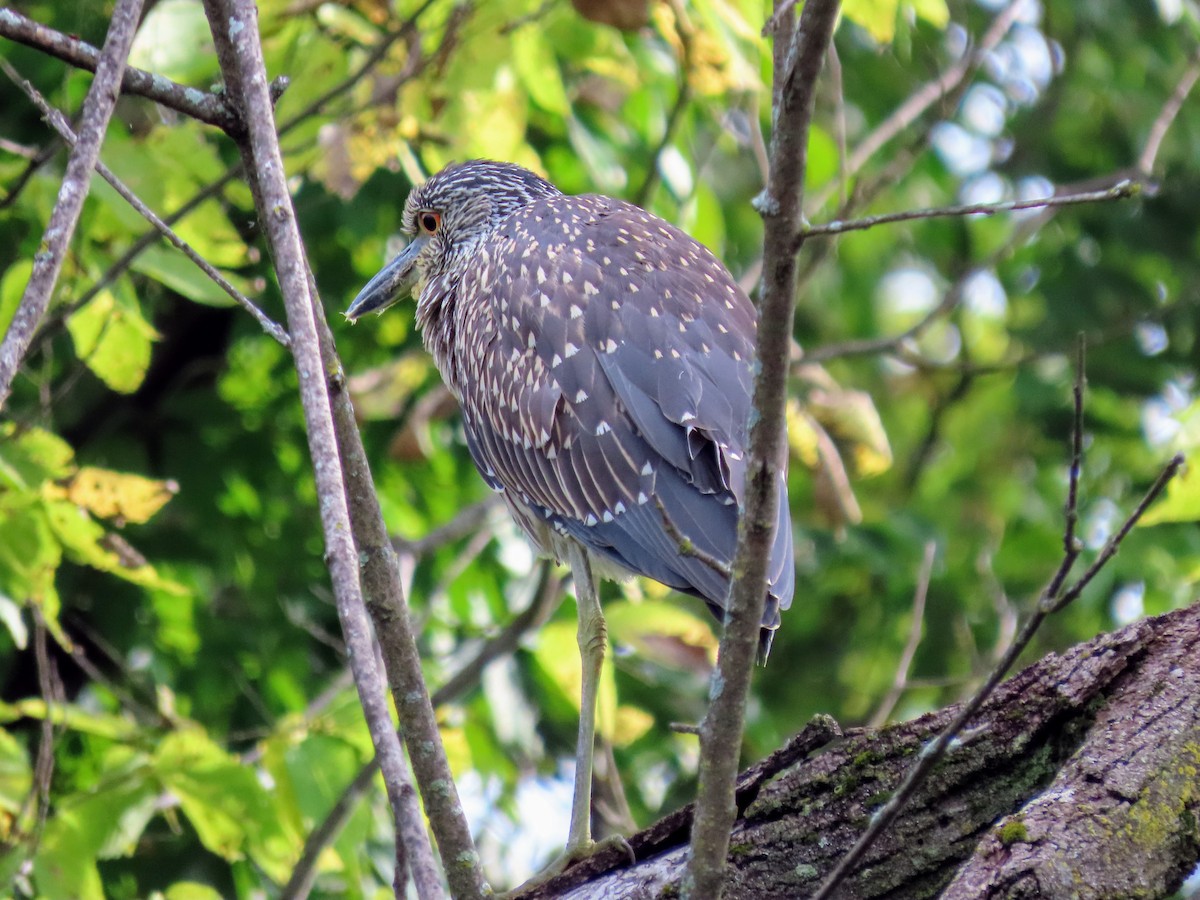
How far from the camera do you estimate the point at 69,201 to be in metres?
2.37

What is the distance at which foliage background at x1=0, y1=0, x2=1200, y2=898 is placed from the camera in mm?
4160

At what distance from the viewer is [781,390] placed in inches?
79.3

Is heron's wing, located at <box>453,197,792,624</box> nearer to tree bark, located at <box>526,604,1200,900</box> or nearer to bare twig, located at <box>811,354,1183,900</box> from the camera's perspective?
tree bark, located at <box>526,604,1200,900</box>

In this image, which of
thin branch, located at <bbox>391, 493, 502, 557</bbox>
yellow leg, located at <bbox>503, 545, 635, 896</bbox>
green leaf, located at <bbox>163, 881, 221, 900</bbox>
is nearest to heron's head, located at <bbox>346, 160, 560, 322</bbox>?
thin branch, located at <bbox>391, 493, 502, 557</bbox>

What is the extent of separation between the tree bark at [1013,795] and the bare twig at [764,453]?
48cm

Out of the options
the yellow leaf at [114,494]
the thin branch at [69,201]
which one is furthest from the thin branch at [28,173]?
the thin branch at [69,201]

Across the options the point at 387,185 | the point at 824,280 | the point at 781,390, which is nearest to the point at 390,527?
the point at 387,185

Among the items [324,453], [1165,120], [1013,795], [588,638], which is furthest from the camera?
[1165,120]

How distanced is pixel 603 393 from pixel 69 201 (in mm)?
1909

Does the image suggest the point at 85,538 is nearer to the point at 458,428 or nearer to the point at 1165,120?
the point at 458,428

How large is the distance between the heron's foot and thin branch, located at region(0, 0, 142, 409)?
5.13 feet

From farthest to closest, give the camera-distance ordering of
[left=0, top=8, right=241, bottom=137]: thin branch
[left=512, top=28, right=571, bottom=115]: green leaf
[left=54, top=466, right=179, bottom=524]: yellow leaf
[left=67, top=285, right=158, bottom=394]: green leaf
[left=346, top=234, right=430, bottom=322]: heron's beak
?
[left=346, top=234, right=430, bottom=322]: heron's beak
[left=512, top=28, right=571, bottom=115]: green leaf
[left=67, top=285, right=158, bottom=394]: green leaf
[left=54, top=466, right=179, bottom=524]: yellow leaf
[left=0, top=8, right=241, bottom=137]: thin branch

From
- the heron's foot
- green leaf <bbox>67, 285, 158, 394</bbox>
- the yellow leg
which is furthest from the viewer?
green leaf <bbox>67, 285, 158, 394</bbox>

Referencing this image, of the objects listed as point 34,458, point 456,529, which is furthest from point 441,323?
point 34,458
